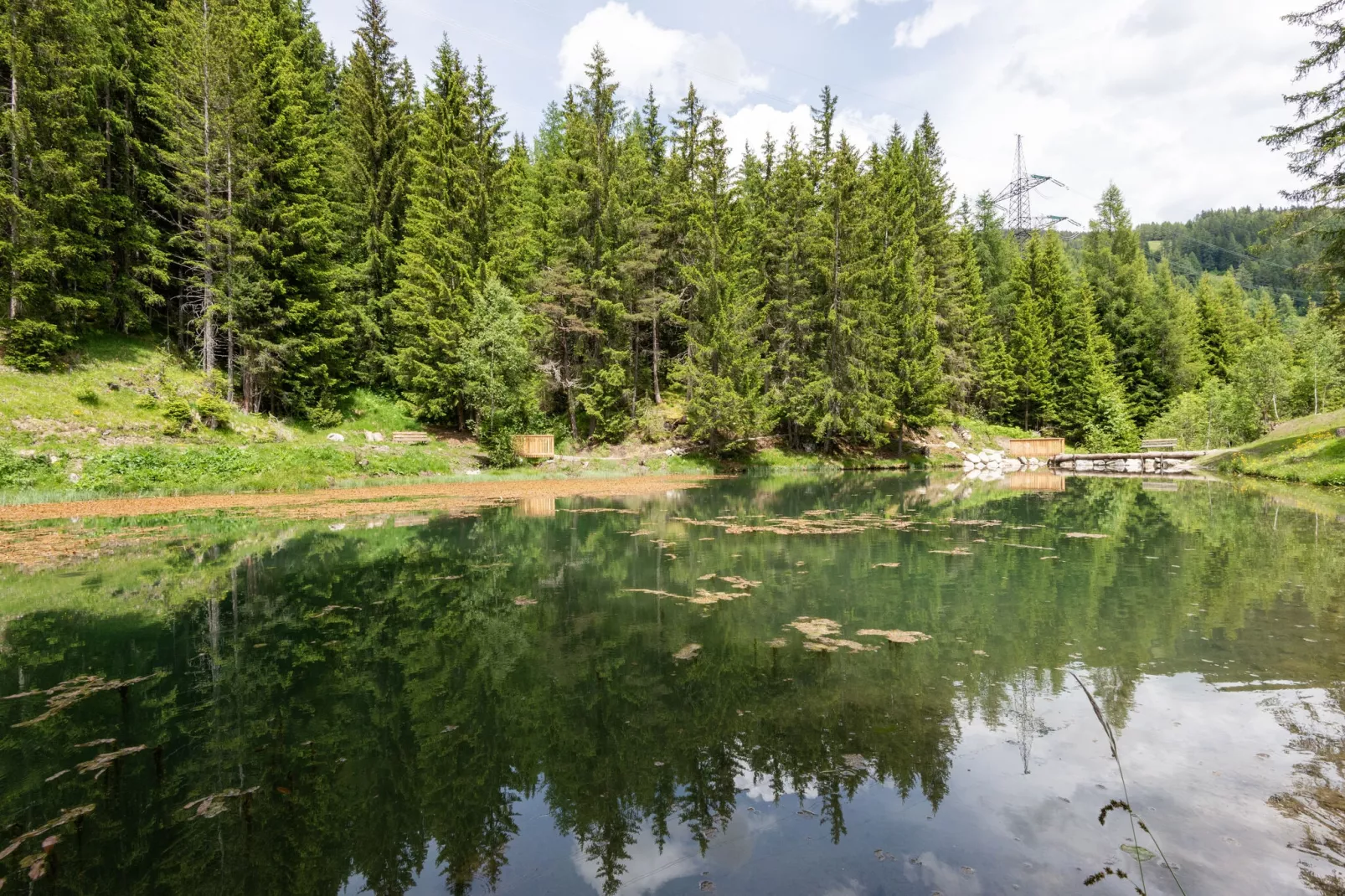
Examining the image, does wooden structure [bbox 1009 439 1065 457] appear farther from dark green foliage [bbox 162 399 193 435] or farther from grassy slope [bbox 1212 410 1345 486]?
dark green foliage [bbox 162 399 193 435]

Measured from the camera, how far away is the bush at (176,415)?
22761mm

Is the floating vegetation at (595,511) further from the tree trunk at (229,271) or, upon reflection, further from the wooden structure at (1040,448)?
the wooden structure at (1040,448)

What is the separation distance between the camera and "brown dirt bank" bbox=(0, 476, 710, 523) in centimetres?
1642

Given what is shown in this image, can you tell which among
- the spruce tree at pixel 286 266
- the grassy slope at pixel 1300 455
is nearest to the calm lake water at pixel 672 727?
the grassy slope at pixel 1300 455

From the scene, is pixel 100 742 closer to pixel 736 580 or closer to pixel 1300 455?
pixel 736 580

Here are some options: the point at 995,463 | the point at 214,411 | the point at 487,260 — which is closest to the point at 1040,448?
the point at 995,463

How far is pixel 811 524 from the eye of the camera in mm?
15953

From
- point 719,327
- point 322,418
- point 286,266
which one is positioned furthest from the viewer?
point 719,327

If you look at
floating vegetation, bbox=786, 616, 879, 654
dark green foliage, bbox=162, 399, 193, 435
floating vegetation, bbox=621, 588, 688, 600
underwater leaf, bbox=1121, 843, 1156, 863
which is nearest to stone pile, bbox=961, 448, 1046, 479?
floating vegetation, bbox=621, 588, 688, 600

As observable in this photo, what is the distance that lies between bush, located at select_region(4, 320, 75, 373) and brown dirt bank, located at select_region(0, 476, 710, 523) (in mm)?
9665

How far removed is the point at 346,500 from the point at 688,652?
56.6 ft

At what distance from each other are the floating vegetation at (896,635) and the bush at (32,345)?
101ft

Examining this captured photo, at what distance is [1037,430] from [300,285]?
54.3 metres

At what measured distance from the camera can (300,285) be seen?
30188mm
